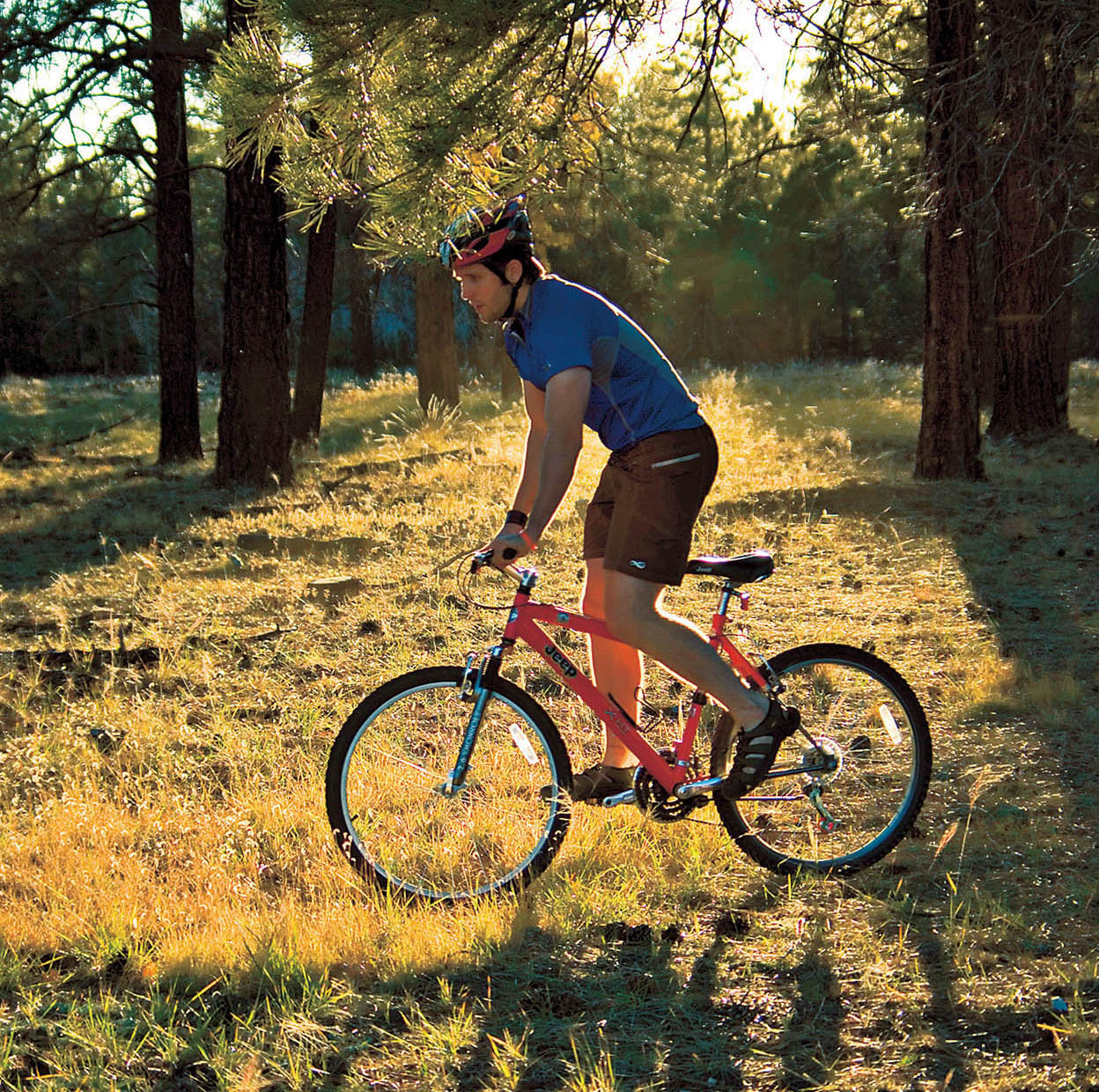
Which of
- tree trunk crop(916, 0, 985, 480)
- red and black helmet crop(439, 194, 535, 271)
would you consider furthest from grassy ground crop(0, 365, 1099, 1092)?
tree trunk crop(916, 0, 985, 480)

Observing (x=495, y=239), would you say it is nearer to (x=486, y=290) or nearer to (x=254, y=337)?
(x=486, y=290)

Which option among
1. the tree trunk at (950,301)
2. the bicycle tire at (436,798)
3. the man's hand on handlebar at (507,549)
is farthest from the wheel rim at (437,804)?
the tree trunk at (950,301)

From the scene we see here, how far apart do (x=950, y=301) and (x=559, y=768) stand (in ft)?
29.7

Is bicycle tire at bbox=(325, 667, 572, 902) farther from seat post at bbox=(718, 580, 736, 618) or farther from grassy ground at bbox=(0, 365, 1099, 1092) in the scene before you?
seat post at bbox=(718, 580, 736, 618)

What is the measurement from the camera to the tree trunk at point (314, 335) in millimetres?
18172

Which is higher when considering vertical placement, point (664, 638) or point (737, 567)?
point (737, 567)

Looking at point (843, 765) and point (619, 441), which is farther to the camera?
point (843, 765)

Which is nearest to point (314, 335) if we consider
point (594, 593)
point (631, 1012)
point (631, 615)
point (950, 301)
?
point (950, 301)

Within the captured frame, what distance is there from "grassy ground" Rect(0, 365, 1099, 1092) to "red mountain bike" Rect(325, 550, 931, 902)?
156mm


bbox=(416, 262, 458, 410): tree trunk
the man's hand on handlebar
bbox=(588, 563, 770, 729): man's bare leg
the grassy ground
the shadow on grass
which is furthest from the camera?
bbox=(416, 262, 458, 410): tree trunk

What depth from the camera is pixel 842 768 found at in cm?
433

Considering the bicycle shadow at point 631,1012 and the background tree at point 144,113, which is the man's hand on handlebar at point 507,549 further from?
the background tree at point 144,113

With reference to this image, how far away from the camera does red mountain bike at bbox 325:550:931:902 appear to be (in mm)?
4016

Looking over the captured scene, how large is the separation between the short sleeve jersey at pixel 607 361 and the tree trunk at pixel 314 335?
14618 millimetres
